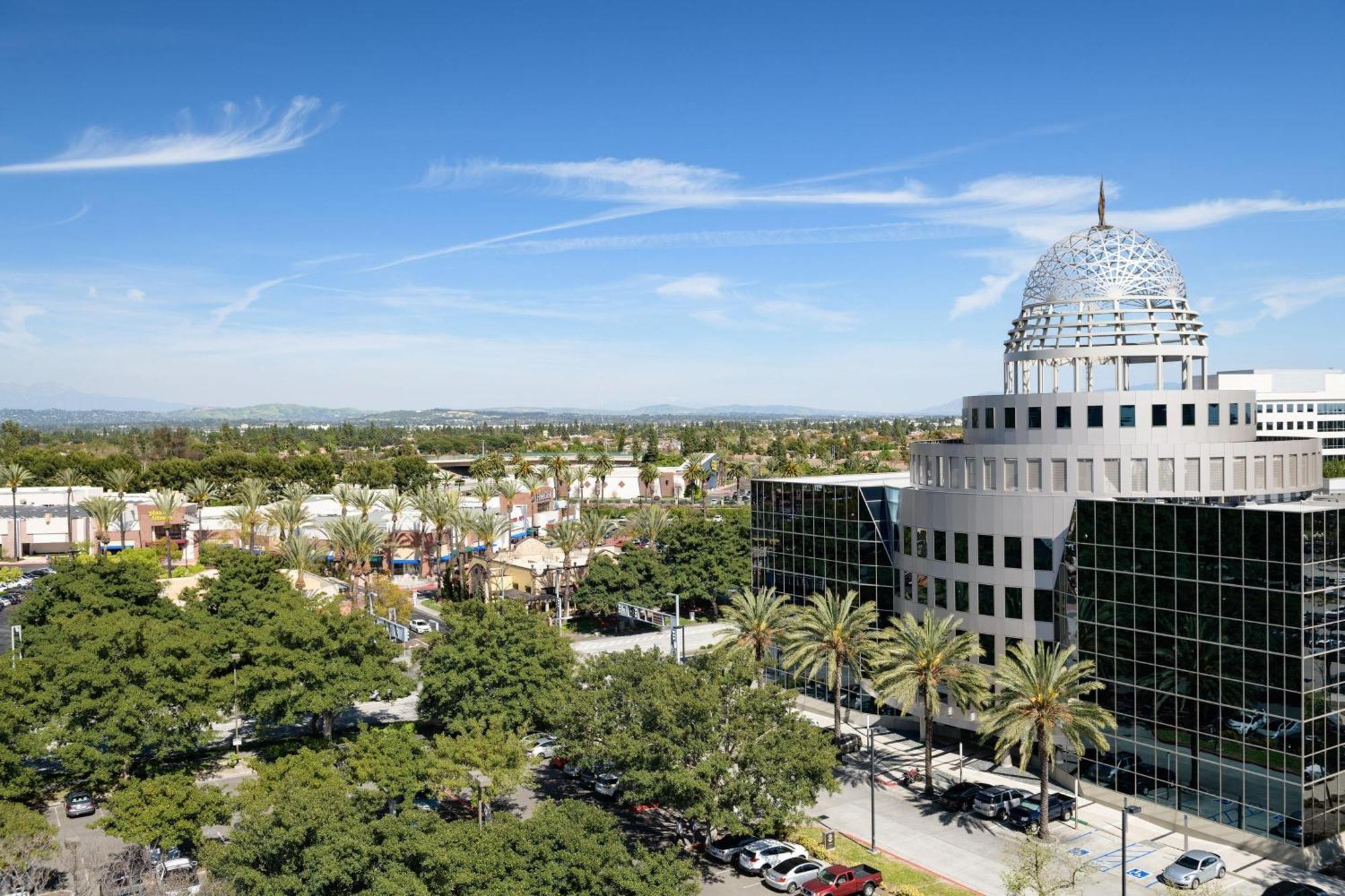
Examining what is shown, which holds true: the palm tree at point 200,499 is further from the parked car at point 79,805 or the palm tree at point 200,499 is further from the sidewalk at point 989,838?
the sidewalk at point 989,838

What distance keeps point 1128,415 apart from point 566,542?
5872cm

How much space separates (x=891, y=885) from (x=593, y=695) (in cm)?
1570

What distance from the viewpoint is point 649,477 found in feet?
598

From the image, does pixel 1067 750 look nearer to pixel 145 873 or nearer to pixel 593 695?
pixel 593 695

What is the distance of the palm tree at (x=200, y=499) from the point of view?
124375mm

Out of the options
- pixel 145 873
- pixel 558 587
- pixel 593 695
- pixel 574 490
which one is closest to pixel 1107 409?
pixel 593 695

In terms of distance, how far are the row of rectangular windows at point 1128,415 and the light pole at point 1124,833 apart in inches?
763

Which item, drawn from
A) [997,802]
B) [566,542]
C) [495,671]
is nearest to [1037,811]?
[997,802]

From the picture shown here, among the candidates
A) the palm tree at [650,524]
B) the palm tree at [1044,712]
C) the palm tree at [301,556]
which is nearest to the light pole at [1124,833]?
the palm tree at [1044,712]

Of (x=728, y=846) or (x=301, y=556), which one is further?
(x=301, y=556)

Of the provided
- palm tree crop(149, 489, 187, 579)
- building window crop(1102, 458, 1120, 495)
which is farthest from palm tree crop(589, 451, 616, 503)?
building window crop(1102, 458, 1120, 495)

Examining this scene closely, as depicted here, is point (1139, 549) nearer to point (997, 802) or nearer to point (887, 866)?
point (997, 802)

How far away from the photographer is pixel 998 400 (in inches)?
2280

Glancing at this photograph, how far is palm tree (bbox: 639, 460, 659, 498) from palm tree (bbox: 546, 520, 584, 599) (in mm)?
76296
